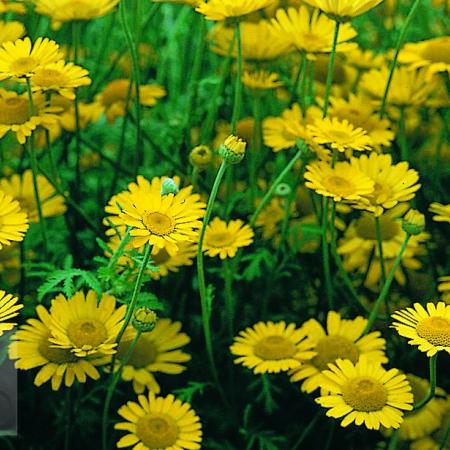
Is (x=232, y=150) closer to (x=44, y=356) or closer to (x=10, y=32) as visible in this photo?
(x=44, y=356)

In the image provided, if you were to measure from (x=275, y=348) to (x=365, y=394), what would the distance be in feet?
0.61

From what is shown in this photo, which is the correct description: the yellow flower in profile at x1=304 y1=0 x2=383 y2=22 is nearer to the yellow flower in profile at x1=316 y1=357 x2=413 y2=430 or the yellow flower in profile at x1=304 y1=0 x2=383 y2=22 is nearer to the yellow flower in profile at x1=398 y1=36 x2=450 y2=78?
the yellow flower in profile at x1=398 y1=36 x2=450 y2=78

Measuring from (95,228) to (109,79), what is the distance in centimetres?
51

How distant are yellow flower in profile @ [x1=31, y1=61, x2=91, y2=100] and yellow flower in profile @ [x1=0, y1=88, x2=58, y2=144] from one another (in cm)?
4

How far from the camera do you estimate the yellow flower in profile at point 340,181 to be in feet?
4.51

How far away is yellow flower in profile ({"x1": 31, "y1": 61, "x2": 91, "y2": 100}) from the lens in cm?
142

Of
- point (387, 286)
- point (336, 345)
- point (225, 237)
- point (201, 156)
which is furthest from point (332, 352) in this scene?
point (201, 156)

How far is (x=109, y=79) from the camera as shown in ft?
6.49

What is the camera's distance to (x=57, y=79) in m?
1.43

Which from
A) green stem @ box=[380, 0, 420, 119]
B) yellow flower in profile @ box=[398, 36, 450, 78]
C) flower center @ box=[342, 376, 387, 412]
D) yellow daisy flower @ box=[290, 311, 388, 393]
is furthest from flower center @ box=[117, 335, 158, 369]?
yellow flower in profile @ box=[398, 36, 450, 78]

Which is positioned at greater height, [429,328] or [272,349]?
[429,328]

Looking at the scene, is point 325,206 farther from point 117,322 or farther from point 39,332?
point 39,332

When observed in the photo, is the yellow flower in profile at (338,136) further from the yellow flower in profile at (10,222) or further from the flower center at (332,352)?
the yellow flower in profile at (10,222)

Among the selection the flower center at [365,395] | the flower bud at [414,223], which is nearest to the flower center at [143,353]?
the flower center at [365,395]
